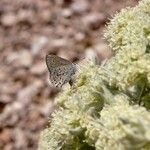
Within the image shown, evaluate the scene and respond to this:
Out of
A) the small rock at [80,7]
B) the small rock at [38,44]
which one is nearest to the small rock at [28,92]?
the small rock at [38,44]

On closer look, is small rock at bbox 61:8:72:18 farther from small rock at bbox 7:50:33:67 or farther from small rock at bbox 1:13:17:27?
small rock at bbox 7:50:33:67

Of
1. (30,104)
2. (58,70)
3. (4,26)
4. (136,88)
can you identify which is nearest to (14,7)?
(4,26)

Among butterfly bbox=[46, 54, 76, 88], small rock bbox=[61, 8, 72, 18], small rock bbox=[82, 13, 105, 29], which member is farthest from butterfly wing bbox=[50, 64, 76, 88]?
small rock bbox=[61, 8, 72, 18]

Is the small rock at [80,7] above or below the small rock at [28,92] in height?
above

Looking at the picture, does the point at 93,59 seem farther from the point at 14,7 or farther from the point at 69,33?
the point at 14,7

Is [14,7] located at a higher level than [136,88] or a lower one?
lower

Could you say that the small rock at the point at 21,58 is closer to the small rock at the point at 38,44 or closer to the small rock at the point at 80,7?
the small rock at the point at 38,44
